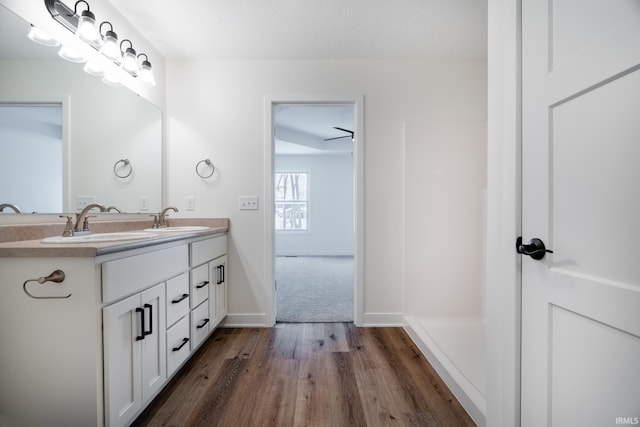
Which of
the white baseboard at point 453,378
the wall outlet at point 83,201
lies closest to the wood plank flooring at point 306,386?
the white baseboard at point 453,378

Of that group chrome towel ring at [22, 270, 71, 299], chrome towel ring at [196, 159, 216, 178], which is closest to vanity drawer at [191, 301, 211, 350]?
chrome towel ring at [22, 270, 71, 299]

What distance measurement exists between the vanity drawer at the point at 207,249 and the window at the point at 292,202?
4.27 m

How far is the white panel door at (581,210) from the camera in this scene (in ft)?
2.17

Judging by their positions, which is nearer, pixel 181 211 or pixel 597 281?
pixel 597 281

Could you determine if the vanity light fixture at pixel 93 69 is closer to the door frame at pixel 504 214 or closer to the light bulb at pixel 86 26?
the light bulb at pixel 86 26

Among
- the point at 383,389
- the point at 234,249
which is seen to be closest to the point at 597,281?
the point at 383,389

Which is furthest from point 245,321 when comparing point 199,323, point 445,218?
point 445,218

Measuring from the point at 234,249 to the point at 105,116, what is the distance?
1.27 metres

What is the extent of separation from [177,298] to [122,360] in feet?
1.49

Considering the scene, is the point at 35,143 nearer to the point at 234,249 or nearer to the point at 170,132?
the point at 170,132

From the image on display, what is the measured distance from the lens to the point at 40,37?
4.44 feet

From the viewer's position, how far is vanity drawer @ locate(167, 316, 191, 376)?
146cm

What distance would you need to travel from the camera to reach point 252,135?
2346 millimetres

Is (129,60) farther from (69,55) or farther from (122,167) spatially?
(122,167)
